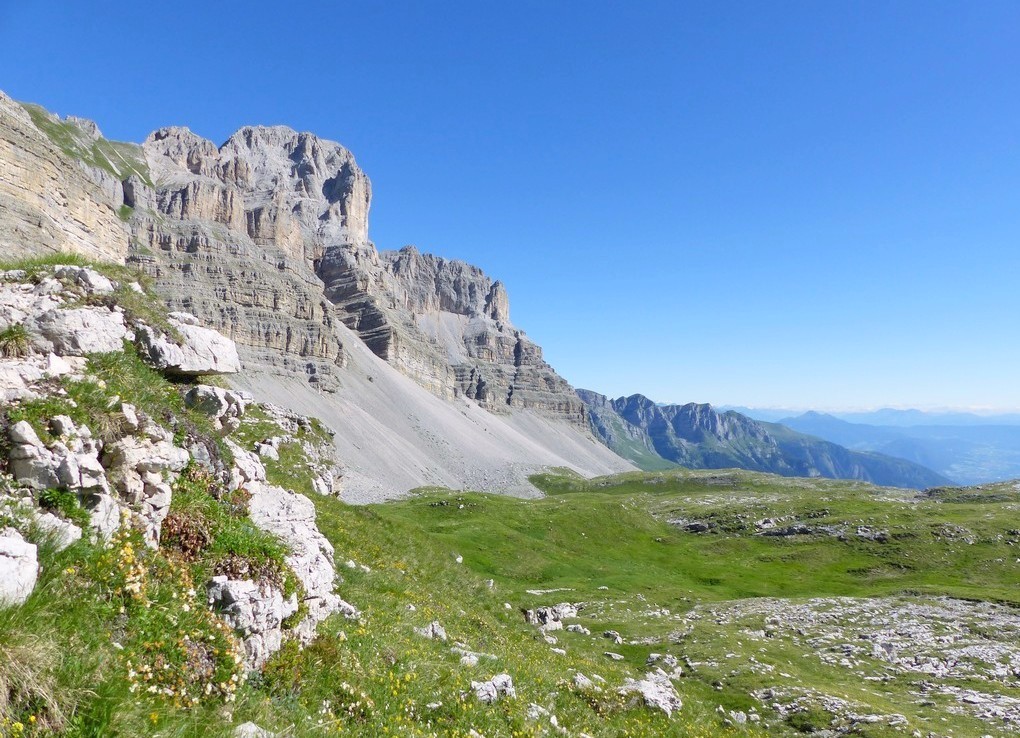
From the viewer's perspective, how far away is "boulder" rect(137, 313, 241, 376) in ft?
46.3

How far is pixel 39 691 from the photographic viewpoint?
17.5ft

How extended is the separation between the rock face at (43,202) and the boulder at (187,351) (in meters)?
89.9

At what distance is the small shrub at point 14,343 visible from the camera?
10.4 meters

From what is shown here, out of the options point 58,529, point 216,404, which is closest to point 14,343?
point 216,404

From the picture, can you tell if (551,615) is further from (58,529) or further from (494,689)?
(58,529)

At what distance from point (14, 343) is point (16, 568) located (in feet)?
20.6

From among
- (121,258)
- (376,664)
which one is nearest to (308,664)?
(376,664)

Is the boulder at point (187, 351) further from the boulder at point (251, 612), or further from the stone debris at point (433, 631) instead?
the stone debris at point (433, 631)

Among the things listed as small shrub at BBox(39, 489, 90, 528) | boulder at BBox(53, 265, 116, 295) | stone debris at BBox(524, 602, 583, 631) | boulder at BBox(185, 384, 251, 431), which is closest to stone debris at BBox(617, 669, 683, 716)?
stone debris at BBox(524, 602, 583, 631)

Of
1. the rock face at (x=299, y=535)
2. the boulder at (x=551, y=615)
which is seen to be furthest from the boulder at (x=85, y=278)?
the boulder at (x=551, y=615)

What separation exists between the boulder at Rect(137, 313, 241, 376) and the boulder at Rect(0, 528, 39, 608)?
24.6ft

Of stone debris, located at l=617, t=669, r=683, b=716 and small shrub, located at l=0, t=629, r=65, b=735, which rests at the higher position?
small shrub, located at l=0, t=629, r=65, b=735

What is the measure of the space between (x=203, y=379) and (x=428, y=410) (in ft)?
582

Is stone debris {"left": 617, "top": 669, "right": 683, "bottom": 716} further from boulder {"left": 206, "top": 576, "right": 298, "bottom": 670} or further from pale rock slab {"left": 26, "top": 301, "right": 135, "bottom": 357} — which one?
pale rock slab {"left": 26, "top": 301, "right": 135, "bottom": 357}
